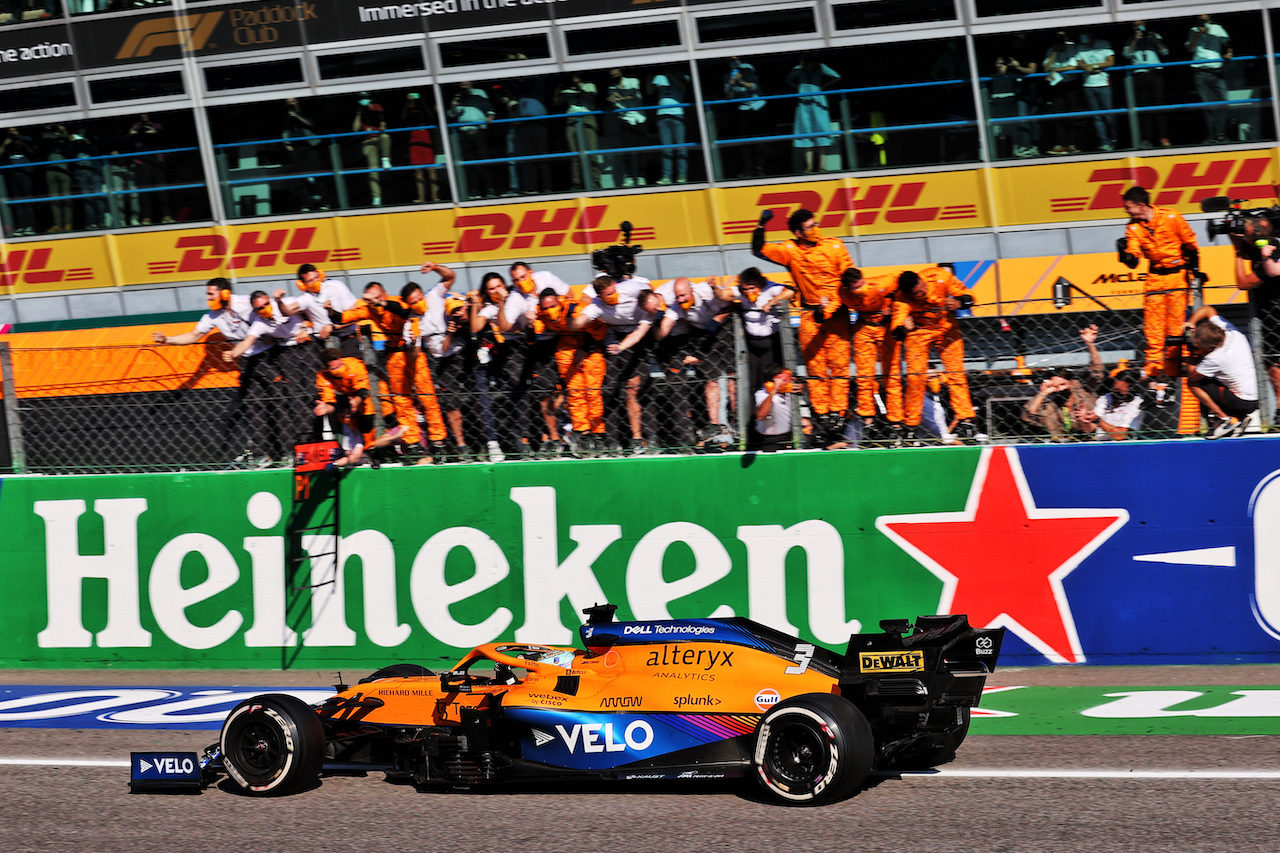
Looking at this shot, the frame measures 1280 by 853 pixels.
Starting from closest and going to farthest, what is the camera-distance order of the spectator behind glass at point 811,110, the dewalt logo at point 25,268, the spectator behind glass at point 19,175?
the spectator behind glass at point 811,110 → the spectator behind glass at point 19,175 → the dewalt logo at point 25,268

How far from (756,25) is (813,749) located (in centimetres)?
A: 1092

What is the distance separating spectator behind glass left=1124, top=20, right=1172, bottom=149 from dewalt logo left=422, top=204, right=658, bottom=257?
5494mm

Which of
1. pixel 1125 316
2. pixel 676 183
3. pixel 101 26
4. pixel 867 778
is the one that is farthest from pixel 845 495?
pixel 101 26

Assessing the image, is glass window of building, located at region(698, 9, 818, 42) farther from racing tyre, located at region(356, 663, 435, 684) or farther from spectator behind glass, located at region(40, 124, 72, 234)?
racing tyre, located at region(356, 663, 435, 684)

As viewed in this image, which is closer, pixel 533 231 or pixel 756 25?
pixel 756 25

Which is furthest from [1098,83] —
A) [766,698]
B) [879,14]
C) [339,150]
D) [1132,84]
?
[766,698]

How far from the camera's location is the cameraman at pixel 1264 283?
28.1 feet

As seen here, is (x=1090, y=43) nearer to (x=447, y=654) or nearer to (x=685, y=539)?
(x=685, y=539)

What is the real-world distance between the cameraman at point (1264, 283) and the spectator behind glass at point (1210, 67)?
5.52 meters

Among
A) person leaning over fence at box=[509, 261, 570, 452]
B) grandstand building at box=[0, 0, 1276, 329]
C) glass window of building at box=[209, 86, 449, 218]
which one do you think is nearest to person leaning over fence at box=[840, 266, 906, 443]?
person leaning over fence at box=[509, 261, 570, 452]

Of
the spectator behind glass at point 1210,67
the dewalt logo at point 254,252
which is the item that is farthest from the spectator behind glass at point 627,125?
the spectator behind glass at point 1210,67

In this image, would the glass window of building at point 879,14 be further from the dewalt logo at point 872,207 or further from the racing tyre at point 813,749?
the racing tyre at point 813,749

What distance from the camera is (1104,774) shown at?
639 centimetres

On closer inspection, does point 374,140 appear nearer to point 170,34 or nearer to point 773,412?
point 170,34
